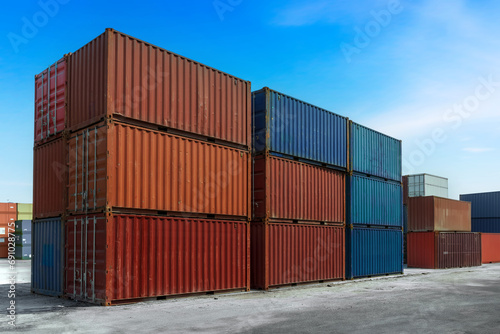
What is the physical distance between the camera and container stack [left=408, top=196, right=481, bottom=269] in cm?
3198

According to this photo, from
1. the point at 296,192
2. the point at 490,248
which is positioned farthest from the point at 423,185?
the point at 296,192

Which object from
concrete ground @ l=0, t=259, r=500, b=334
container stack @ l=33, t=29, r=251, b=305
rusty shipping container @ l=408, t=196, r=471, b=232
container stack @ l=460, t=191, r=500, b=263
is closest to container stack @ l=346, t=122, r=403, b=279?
concrete ground @ l=0, t=259, r=500, b=334

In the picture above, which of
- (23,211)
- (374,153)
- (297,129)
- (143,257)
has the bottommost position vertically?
(143,257)

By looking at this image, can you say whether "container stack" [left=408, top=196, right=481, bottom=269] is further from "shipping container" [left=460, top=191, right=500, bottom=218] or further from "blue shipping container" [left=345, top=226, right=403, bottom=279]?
"shipping container" [left=460, top=191, right=500, bottom=218]

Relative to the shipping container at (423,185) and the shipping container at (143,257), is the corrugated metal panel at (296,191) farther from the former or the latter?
the shipping container at (423,185)

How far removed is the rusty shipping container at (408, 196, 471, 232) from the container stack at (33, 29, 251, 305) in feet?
66.1

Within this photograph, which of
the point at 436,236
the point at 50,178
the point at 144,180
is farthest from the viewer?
the point at 436,236

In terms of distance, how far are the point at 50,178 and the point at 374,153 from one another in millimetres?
15785

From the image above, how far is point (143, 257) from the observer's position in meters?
13.3

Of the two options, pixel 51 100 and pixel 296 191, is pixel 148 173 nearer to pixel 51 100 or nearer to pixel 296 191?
pixel 51 100

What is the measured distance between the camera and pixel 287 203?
60.5 feet

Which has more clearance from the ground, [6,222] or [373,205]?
[373,205]

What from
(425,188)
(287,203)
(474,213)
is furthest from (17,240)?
(474,213)

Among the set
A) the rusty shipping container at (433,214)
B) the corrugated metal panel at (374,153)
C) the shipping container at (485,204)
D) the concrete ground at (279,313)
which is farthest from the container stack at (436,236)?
the shipping container at (485,204)
